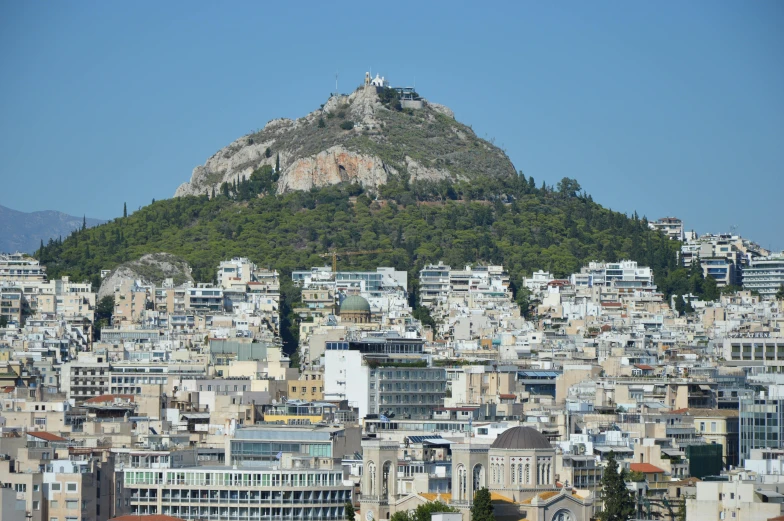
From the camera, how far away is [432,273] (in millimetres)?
198625

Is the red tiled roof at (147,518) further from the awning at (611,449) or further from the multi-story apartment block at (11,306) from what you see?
the multi-story apartment block at (11,306)

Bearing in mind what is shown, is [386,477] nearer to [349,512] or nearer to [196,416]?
[349,512]

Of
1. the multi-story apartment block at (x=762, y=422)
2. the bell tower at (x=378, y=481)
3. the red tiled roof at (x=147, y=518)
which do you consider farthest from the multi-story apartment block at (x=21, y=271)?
the red tiled roof at (x=147, y=518)

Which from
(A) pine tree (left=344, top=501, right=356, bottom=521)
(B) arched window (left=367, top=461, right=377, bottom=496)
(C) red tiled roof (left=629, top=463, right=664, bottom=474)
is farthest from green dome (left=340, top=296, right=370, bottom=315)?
(A) pine tree (left=344, top=501, right=356, bottom=521)

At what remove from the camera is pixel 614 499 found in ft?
279

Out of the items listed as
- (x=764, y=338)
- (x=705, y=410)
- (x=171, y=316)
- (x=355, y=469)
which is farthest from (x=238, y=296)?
(x=355, y=469)

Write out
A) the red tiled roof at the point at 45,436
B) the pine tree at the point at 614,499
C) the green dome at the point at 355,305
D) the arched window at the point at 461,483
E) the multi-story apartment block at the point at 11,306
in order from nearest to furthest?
the arched window at the point at 461,483, the pine tree at the point at 614,499, the red tiled roof at the point at 45,436, the green dome at the point at 355,305, the multi-story apartment block at the point at 11,306

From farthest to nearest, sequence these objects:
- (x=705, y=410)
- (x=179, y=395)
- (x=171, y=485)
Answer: (x=179, y=395)
(x=705, y=410)
(x=171, y=485)

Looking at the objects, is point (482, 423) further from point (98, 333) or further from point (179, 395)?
point (98, 333)

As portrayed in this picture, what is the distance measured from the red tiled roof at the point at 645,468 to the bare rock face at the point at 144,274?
99053 millimetres

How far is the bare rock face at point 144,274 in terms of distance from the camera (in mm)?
191875

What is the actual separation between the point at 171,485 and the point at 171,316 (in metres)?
86.0

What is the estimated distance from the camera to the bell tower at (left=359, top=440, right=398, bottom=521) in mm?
84000

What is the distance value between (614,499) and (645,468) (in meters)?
8.42
